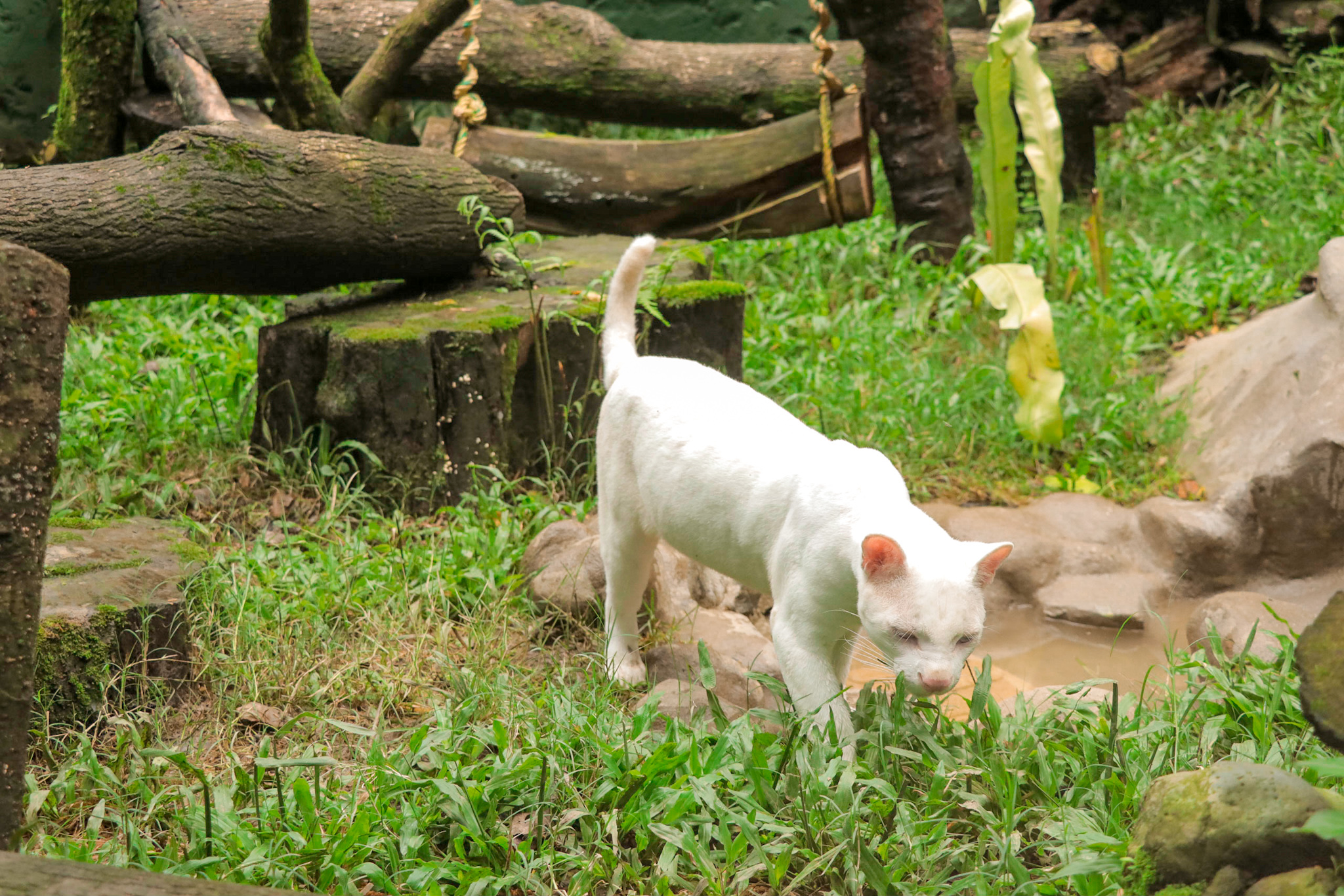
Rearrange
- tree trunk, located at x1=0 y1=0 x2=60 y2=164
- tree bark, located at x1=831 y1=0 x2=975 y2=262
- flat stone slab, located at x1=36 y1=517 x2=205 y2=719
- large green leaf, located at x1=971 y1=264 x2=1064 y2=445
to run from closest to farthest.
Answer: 1. flat stone slab, located at x1=36 y1=517 x2=205 y2=719
2. large green leaf, located at x1=971 y1=264 x2=1064 y2=445
3. tree bark, located at x1=831 y1=0 x2=975 y2=262
4. tree trunk, located at x1=0 y1=0 x2=60 y2=164

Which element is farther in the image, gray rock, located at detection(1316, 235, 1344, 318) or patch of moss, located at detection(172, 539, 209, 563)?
gray rock, located at detection(1316, 235, 1344, 318)

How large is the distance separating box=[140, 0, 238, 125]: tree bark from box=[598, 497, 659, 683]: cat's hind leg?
3152 millimetres

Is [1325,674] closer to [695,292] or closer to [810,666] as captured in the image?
[810,666]

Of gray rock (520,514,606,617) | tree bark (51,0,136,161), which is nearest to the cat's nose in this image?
gray rock (520,514,606,617)

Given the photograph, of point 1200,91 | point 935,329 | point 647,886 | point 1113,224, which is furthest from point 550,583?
point 1200,91

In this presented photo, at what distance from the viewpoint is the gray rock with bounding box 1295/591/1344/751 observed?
6.04 ft

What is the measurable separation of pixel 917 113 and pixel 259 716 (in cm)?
480

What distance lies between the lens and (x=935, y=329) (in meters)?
5.79

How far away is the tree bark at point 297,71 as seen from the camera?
195 inches

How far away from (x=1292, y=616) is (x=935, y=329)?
257cm

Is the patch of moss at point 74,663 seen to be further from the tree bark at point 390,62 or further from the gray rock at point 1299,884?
the tree bark at point 390,62

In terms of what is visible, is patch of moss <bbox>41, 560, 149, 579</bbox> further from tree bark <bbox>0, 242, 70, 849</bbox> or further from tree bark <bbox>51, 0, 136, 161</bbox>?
tree bark <bbox>51, 0, 136, 161</bbox>

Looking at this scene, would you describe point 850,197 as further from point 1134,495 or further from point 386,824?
point 386,824

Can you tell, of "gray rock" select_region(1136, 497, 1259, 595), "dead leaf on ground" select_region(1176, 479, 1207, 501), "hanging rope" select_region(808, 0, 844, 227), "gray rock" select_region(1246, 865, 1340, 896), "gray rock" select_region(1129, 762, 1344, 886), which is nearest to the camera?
"gray rock" select_region(1246, 865, 1340, 896)
